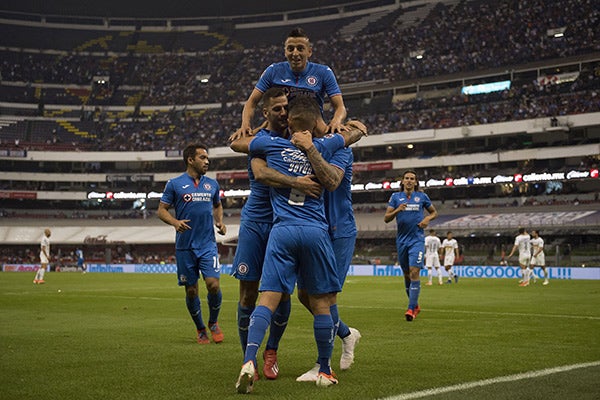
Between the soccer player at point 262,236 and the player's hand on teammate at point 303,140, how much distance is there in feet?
1.99

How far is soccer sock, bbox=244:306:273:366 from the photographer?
654cm

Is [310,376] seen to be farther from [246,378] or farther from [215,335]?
[215,335]

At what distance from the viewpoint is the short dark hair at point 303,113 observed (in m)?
6.98

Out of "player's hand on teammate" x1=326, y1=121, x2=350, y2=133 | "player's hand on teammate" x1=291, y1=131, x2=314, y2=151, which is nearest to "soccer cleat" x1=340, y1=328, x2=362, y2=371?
"player's hand on teammate" x1=326, y1=121, x2=350, y2=133

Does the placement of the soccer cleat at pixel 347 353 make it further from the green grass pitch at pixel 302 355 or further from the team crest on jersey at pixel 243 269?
the team crest on jersey at pixel 243 269

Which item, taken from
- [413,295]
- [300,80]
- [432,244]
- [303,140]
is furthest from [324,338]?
[432,244]

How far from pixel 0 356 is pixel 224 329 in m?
→ 4.51

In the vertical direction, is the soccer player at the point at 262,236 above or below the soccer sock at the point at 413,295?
above

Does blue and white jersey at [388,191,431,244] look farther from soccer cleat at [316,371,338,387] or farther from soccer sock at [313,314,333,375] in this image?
soccer cleat at [316,371,338,387]

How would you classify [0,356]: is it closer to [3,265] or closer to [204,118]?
[3,265]

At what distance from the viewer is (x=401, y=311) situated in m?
16.7

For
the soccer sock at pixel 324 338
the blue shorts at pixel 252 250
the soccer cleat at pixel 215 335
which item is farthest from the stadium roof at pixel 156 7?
the soccer sock at pixel 324 338

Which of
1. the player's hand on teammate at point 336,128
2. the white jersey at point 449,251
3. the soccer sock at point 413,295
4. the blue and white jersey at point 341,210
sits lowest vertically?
the white jersey at point 449,251

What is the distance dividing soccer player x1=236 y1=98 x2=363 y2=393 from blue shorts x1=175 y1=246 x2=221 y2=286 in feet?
13.7
